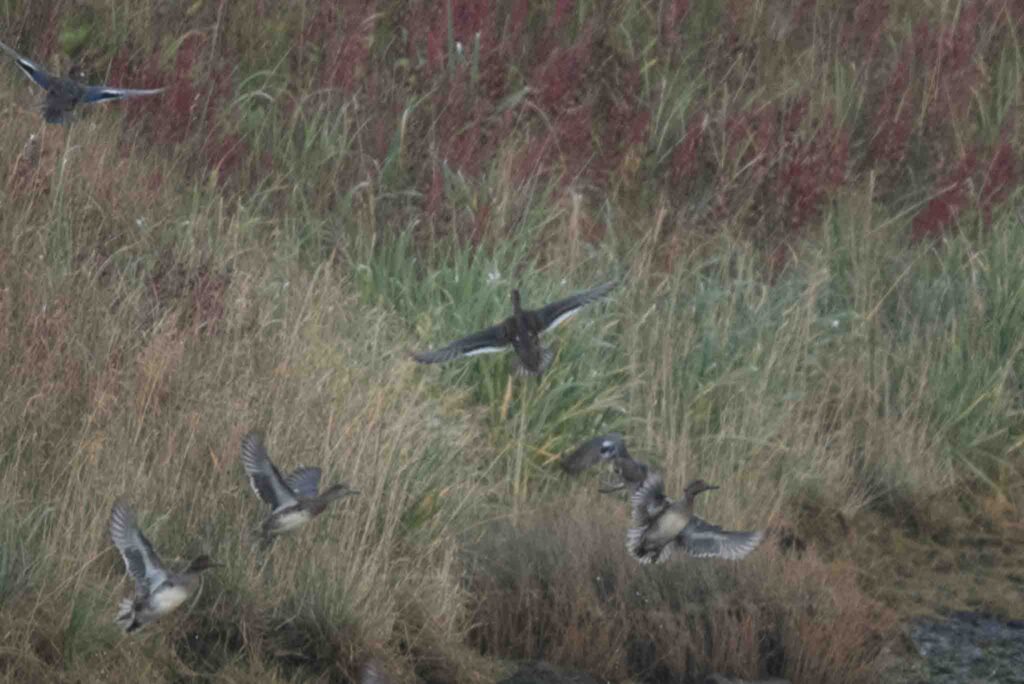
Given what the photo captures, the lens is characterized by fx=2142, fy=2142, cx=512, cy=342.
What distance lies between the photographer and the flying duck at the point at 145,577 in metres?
5.69

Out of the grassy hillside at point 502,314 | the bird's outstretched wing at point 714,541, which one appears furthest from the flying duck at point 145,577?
the bird's outstretched wing at point 714,541

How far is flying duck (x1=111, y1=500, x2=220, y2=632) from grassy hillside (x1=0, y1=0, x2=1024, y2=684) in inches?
9.8

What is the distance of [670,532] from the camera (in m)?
6.60

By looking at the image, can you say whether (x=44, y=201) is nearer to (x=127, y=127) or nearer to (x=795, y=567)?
(x=127, y=127)

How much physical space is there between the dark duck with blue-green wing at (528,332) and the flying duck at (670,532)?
0.53 m

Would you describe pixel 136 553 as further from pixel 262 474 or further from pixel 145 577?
pixel 262 474

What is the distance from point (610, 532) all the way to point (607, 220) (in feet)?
7.64

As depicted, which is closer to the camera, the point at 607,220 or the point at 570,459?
the point at 570,459

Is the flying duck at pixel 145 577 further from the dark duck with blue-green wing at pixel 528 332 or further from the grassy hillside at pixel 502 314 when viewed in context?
the dark duck with blue-green wing at pixel 528 332

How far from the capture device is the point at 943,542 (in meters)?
8.63

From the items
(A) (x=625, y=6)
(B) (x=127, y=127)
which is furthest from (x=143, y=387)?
(A) (x=625, y=6)

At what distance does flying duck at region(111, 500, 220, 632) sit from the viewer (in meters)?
5.69

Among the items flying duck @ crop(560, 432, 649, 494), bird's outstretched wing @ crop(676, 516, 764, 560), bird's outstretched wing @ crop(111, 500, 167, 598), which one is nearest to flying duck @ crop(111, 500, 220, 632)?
bird's outstretched wing @ crop(111, 500, 167, 598)

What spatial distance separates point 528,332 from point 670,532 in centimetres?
76
